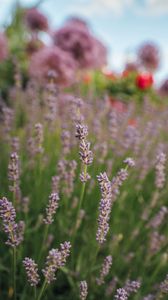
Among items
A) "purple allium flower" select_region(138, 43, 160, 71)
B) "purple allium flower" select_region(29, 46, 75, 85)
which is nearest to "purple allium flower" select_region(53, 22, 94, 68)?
"purple allium flower" select_region(29, 46, 75, 85)

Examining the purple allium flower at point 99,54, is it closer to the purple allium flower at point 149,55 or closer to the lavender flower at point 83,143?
the purple allium flower at point 149,55

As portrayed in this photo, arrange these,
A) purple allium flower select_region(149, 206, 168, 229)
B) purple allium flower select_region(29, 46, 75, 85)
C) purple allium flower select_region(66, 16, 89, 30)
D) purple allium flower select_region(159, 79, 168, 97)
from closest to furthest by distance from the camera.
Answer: purple allium flower select_region(149, 206, 168, 229)
purple allium flower select_region(29, 46, 75, 85)
purple allium flower select_region(66, 16, 89, 30)
purple allium flower select_region(159, 79, 168, 97)

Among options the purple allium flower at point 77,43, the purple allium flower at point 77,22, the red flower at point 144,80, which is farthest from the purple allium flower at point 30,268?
the red flower at point 144,80

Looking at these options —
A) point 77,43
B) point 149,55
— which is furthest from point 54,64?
point 149,55

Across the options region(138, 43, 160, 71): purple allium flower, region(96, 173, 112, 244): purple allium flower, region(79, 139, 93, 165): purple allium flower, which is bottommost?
region(96, 173, 112, 244): purple allium flower

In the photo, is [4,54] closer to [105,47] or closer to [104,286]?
[105,47]

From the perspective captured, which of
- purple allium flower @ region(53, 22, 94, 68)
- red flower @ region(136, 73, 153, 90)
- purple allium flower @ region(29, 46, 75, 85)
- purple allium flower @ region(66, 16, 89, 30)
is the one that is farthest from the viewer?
red flower @ region(136, 73, 153, 90)

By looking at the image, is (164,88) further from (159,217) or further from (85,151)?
(85,151)

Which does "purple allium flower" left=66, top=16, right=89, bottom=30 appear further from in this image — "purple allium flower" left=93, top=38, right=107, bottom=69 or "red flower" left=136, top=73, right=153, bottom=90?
"red flower" left=136, top=73, right=153, bottom=90
